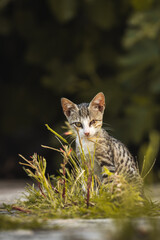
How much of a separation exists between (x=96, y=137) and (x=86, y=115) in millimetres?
151

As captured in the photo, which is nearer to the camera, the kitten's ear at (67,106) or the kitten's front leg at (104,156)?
the kitten's front leg at (104,156)

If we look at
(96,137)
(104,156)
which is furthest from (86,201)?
(96,137)

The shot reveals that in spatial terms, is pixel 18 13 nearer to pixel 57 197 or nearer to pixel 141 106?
pixel 141 106

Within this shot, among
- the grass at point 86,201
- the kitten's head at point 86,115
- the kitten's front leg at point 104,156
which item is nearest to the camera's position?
the grass at point 86,201

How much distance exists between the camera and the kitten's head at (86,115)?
3086 mm

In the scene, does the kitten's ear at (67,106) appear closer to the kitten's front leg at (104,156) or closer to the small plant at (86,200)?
the kitten's front leg at (104,156)

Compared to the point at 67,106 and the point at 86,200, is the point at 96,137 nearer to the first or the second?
the point at 67,106

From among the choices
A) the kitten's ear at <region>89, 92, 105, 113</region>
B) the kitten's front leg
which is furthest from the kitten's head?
the kitten's front leg

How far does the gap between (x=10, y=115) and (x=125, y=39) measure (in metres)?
2.33

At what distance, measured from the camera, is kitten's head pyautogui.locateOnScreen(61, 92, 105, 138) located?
3.09 metres

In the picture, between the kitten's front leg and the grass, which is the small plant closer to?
the grass

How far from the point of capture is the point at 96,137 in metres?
3.11

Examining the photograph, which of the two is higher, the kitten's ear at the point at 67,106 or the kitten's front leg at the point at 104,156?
the kitten's ear at the point at 67,106

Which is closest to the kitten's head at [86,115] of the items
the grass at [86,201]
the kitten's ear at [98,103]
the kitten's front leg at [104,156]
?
the kitten's ear at [98,103]
